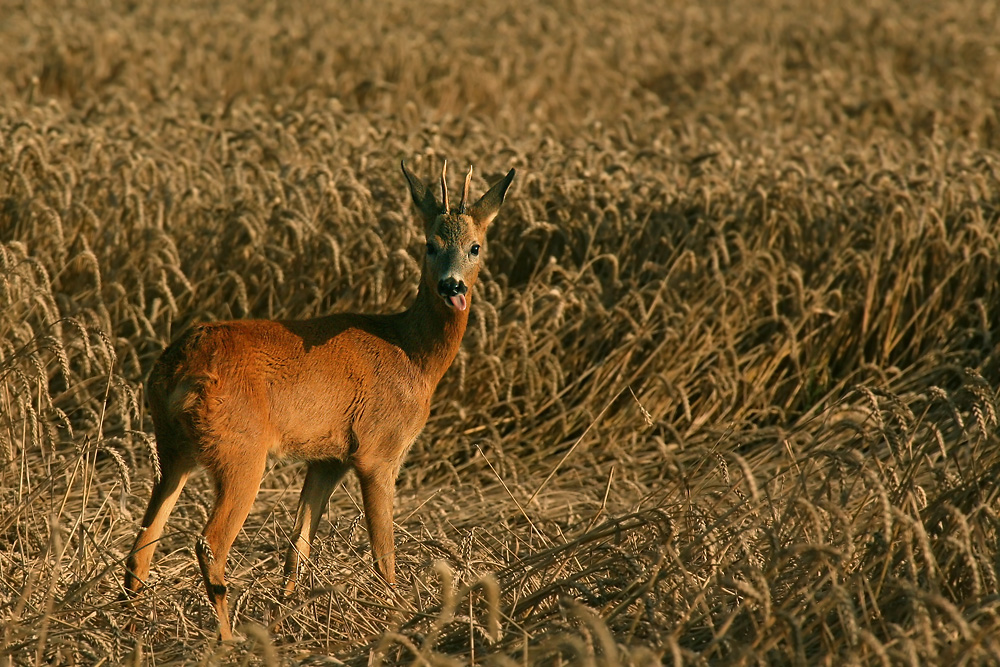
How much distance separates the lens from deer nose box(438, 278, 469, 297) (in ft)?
16.4

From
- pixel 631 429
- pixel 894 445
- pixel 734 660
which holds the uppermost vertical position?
pixel 894 445

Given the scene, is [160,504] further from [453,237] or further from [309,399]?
[453,237]

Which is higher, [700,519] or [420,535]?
[700,519]

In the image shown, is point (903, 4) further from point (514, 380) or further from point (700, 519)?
point (700, 519)

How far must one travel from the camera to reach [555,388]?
22.7ft

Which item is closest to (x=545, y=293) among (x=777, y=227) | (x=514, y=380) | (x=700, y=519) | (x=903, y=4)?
(x=514, y=380)

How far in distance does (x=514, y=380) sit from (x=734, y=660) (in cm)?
396

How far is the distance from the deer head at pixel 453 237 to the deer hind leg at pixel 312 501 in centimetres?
85

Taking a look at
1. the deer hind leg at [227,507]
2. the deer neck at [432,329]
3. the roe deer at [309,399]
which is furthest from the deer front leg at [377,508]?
the deer hind leg at [227,507]

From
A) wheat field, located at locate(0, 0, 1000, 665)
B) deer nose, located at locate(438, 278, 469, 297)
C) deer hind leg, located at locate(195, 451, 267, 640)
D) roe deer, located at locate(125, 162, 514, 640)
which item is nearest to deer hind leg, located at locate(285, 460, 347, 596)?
roe deer, located at locate(125, 162, 514, 640)

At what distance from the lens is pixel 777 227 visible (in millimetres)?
8203

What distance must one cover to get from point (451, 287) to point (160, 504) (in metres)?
1.41

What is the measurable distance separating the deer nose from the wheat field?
94 cm

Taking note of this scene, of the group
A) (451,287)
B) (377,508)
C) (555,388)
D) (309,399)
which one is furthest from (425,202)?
(555,388)
